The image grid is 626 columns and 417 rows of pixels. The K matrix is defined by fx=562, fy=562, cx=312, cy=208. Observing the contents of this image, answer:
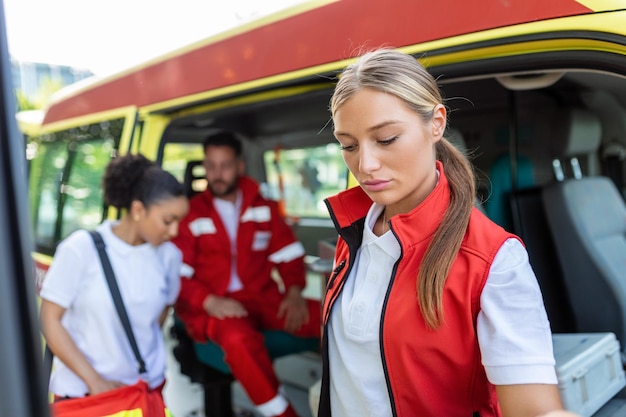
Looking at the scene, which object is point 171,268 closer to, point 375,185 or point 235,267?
point 235,267

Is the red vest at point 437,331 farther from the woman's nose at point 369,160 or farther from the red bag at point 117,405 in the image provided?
the red bag at point 117,405

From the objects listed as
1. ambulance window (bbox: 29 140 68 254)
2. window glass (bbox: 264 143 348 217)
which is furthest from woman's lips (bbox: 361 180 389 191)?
ambulance window (bbox: 29 140 68 254)

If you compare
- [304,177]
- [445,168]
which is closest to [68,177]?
[304,177]

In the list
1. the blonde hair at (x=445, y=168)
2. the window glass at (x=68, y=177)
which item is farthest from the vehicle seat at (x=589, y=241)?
the window glass at (x=68, y=177)

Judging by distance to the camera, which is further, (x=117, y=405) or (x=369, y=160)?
(x=117, y=405)

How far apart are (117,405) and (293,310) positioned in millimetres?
1350

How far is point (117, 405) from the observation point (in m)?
1.72

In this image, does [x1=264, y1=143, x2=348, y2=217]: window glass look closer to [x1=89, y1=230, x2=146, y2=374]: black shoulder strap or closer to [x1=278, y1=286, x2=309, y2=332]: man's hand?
[x1=278, y1=286, x2=309, y2=332]: man's hand

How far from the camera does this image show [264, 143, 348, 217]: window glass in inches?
157

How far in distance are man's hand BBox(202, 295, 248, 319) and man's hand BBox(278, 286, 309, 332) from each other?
0.22m

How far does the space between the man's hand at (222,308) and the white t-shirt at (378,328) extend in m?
1.48

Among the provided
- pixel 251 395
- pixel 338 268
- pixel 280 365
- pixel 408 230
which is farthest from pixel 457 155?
pixel 280 365

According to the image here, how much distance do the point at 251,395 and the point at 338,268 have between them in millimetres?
1455

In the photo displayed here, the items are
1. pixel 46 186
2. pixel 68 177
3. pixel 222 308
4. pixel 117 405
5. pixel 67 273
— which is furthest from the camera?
pixel 46 186
